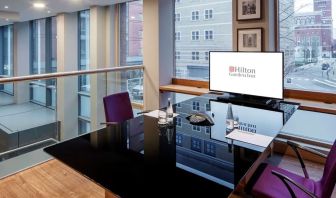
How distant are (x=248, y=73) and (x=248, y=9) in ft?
2.96

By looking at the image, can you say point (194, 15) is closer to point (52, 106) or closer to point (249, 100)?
point (249, 100)

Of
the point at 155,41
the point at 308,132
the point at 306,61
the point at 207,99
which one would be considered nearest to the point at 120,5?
the point at 155,41

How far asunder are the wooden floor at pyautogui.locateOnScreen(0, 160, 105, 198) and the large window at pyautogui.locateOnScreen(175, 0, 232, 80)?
2.37 m

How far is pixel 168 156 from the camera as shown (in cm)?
142

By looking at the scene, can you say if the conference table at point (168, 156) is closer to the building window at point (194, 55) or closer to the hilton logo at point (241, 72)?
the hilton logo at point (241, 72)

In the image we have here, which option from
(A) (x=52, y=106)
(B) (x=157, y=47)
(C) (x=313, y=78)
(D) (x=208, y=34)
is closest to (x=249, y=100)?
(C) (x=313, y=78)

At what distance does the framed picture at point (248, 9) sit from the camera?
3.16 meters

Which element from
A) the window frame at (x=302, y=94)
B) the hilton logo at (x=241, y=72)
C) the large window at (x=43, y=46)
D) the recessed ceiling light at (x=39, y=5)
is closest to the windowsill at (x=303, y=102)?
the window frame at (x=302, y=94)

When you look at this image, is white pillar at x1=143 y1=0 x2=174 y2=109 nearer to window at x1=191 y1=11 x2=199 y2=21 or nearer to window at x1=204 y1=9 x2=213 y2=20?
window at x1=191 y1=11 x2=199 y2=21

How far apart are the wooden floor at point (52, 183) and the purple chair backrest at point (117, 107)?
624 millimetres

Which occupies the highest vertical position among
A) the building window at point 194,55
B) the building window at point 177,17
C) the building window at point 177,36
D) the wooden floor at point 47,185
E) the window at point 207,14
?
the building window at point 177,17

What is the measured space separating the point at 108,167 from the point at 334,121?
2797 mm

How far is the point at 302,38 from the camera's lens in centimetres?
318

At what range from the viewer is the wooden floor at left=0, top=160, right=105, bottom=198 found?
96.3 inches
